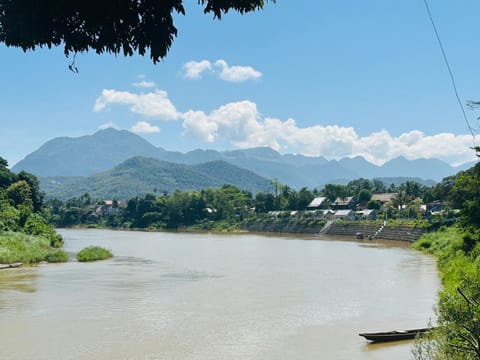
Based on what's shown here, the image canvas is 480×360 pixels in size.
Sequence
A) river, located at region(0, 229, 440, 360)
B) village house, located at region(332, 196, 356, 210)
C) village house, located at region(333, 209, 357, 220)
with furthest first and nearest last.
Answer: village house, located at region(332, 196, 356, 210)
village house, located at region(333, 209, 357, 220)
river, located at region(0, 229, 440, 360)

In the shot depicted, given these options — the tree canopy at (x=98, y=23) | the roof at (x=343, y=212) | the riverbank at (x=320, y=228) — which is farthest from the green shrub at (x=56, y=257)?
the roof at (x=343, y=212)

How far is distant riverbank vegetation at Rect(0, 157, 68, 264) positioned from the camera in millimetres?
Result: 42281

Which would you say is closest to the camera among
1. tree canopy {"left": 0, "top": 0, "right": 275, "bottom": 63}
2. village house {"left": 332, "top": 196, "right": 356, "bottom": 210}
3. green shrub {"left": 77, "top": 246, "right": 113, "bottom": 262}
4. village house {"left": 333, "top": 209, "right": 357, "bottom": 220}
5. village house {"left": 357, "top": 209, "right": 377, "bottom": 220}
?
tree canopy {"left": 0, "top": 0, "right": 275, "bottom": 63}

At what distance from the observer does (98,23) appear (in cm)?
542

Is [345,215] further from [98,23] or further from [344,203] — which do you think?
[98,23]

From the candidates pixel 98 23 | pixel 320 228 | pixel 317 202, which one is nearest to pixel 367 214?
pixel 320 228

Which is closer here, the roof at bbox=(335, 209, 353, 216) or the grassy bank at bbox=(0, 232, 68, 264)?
the grassy bank at bbox=(0, 232, 68, 264)

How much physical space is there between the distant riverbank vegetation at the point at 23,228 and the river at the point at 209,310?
2874 millimetres

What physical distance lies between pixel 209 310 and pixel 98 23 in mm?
19264

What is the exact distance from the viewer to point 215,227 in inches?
4641

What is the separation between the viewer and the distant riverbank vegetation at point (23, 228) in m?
42.3

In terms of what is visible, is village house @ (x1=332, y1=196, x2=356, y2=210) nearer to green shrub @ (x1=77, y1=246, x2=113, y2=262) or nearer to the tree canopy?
green shrub @ (x1=77, y1=246, x2=113, y2=262)

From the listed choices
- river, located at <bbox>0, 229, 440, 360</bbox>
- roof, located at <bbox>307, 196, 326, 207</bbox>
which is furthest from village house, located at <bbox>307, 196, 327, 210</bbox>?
river, located at <bbox>0, 229, 440, 360</bbox>

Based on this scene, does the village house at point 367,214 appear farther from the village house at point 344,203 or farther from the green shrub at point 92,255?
the green shrub at point 92,255
